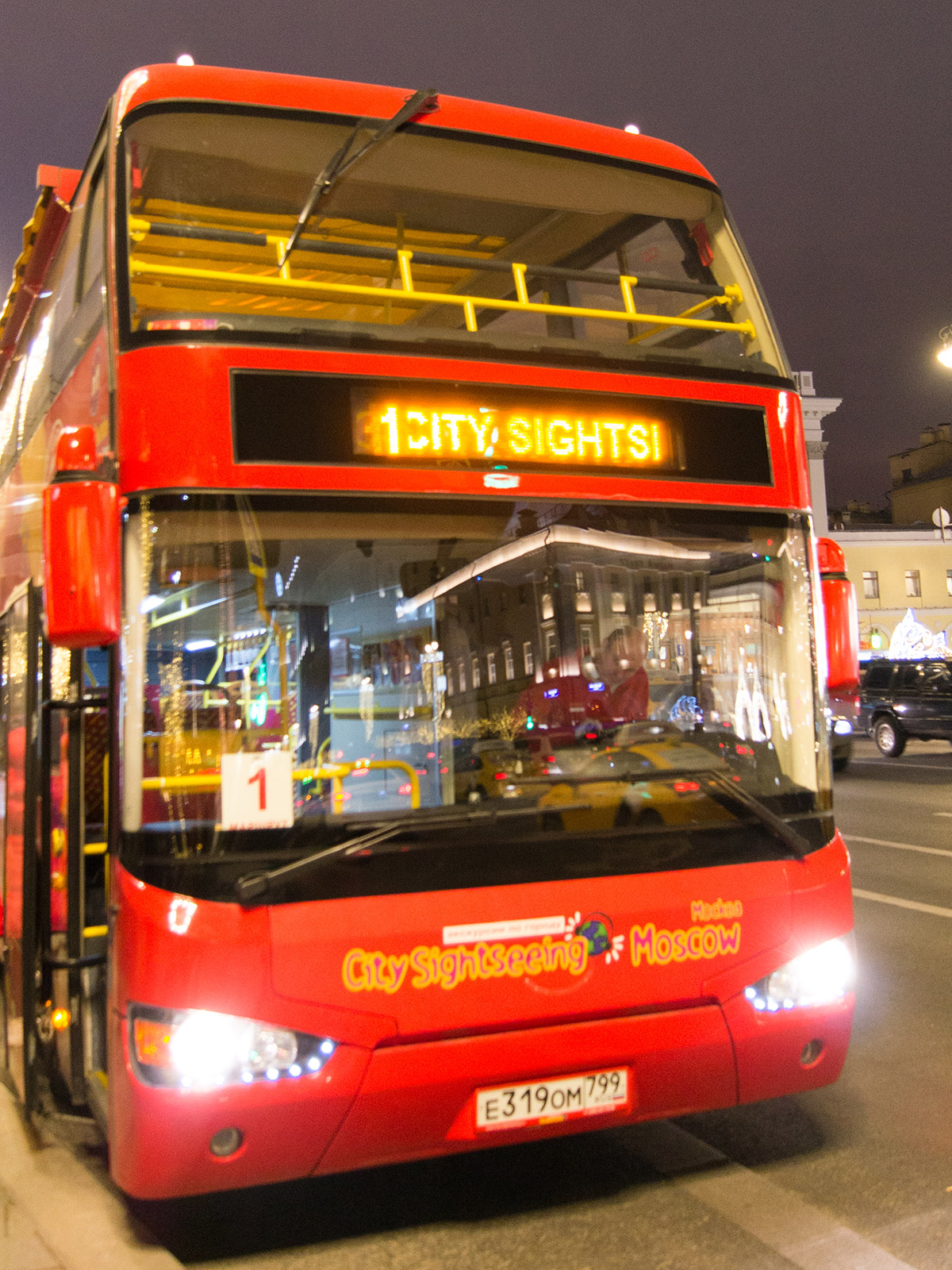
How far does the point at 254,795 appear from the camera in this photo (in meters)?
3.48

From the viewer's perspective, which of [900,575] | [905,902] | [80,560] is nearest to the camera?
[80,560]

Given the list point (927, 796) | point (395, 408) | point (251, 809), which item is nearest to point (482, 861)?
point (251, 809)

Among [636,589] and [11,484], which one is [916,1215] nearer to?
[636,589]

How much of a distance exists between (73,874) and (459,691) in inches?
65.1

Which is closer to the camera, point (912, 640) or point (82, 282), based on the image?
point (82, 282)

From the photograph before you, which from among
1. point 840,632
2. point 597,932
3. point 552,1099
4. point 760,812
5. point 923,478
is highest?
point 923,478

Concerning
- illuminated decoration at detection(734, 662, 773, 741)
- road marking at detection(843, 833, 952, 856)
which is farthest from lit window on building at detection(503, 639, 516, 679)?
road marking at detection(843, 833, 952, 856)

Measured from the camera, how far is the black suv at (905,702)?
22531mm

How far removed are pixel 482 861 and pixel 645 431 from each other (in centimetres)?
165

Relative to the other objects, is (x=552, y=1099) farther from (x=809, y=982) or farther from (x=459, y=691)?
(x=459, y=691)

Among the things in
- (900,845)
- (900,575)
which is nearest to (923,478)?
(900,575)

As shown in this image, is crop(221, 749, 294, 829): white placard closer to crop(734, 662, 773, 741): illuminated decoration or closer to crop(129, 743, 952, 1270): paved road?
crop(129, 743, 952, 1270): paved road

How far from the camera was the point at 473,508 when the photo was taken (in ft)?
12.9

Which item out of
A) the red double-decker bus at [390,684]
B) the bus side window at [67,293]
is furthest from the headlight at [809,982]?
the bus side window at [67,293]
